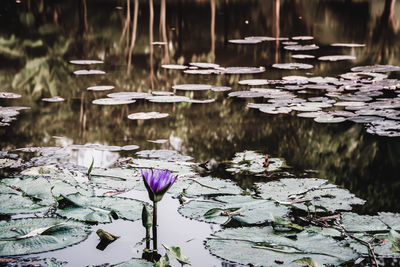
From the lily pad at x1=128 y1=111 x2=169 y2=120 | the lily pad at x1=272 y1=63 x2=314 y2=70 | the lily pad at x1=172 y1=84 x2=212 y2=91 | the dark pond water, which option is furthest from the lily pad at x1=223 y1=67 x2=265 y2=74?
the lily pad at x1=128 y1=111 x2=169 y2=120

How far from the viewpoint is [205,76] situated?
4711 millimetres

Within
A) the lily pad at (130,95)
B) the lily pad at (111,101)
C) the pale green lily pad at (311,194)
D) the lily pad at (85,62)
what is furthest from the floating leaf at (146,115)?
the lily pad at (85,62)

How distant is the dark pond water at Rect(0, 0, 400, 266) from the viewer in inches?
96.7

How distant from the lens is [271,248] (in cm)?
157

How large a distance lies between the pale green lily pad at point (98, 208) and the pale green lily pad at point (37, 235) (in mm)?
50

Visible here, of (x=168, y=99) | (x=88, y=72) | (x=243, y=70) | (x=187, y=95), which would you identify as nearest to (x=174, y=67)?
(x=243, y=70)

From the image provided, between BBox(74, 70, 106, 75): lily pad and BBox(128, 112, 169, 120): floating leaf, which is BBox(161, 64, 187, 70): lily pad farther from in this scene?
BBox(128, 112, 169, 120): floating leaf

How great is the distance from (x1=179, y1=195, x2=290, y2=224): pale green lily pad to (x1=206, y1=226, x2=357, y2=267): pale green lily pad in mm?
102

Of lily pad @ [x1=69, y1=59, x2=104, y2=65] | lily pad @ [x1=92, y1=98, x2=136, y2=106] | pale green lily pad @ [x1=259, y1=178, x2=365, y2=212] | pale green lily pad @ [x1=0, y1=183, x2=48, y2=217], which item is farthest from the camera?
lily pad @ [x1=69, y1=59, x2=104, y2=65]

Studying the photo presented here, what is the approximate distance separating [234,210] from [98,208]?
1.58ft

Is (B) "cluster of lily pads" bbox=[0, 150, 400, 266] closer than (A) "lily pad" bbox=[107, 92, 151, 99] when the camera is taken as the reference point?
Yes

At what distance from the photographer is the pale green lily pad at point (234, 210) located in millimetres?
1803

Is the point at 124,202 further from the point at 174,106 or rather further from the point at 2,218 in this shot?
the point at 174,106

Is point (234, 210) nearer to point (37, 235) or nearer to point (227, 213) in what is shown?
point (227, 213)
